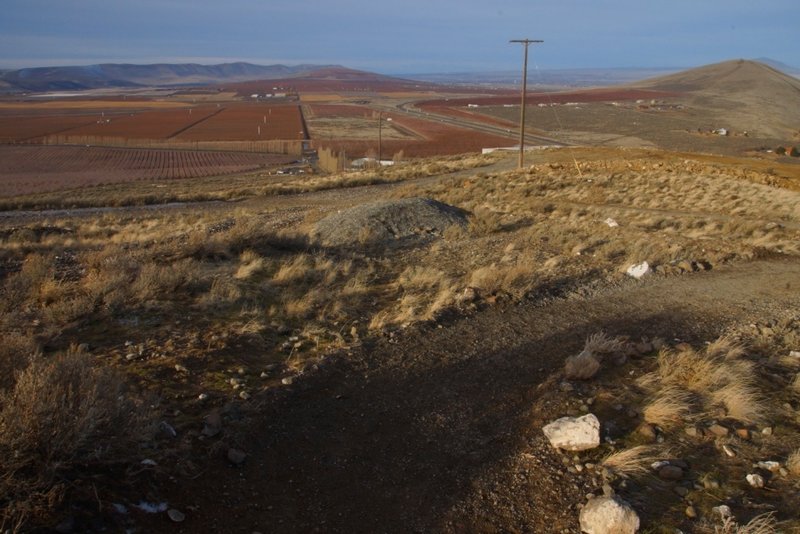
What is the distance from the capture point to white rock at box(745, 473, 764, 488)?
4.05 metres

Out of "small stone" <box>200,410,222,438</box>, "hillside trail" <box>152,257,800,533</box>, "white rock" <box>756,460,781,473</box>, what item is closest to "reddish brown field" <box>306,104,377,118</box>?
"hillside trail" <box>152,257,800,533</box>

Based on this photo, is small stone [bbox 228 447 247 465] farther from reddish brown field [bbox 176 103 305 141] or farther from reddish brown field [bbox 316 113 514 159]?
reddish brown field [bbox 176 103 305 141]

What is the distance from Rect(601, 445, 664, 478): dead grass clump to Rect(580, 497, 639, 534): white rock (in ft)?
1.59

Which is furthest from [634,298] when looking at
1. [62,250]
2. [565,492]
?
[62,250]

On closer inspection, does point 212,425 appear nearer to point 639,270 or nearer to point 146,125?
point 639,270

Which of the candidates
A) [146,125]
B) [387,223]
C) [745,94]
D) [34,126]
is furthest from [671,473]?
[745,94]

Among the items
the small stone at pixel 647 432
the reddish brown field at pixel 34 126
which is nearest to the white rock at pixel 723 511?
the small stone at pixel 647 432

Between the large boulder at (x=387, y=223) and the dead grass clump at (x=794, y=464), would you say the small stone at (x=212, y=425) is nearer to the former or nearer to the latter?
the dead grass clump at (x=794, y=464)

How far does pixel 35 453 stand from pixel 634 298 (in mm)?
7578

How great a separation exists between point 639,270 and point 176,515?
26.9 feet

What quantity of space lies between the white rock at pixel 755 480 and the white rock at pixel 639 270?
218 inches

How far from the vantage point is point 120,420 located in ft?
12.7

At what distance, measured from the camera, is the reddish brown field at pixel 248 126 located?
75.9m

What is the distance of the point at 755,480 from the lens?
4.07 meters
